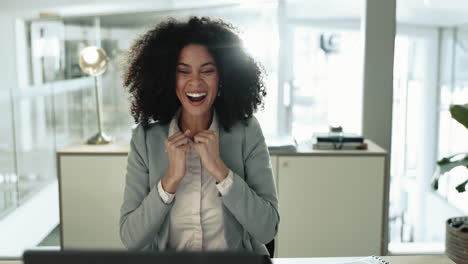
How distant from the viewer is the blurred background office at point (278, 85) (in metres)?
3.55

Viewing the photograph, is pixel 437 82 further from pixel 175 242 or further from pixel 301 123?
pixel 175 242

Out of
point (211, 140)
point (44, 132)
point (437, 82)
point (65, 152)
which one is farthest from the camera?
point (437, 82)

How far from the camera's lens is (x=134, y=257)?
854 millimetres

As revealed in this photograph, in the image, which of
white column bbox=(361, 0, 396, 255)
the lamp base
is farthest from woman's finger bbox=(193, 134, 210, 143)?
white column bbox=(361, 0, 396, 255)

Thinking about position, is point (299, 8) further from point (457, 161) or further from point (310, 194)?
point (457, 161)

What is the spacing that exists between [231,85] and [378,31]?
76.2 inches

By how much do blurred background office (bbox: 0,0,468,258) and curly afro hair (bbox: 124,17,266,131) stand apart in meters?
0.09

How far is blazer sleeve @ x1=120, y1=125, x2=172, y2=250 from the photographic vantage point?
1.54 metres

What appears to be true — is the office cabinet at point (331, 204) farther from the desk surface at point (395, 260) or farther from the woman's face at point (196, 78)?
the desk surface at point (395, 260)

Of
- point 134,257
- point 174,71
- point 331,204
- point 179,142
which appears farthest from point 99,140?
point 134,257

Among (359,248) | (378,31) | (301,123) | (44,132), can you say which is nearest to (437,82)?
(301,123)

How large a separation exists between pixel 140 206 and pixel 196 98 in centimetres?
38

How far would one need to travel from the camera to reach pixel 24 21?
4242 millimetres

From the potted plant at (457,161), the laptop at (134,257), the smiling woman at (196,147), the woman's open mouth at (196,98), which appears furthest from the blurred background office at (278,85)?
the laptop at (134,257)
